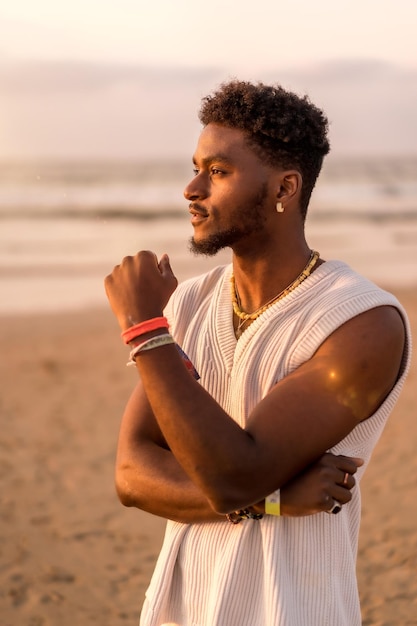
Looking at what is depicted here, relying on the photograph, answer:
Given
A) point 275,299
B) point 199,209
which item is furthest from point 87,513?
point 199,209

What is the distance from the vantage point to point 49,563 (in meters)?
6.50

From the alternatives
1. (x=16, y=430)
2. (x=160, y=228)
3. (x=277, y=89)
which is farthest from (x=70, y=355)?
(x=160, y=228)

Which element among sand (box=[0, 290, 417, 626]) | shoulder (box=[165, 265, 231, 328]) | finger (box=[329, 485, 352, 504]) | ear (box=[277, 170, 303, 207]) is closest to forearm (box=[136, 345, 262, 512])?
finger (box=[329, 485, 352, 504])

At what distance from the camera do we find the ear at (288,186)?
9.18 feet

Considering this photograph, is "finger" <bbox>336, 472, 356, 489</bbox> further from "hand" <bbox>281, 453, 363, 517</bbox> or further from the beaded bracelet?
the beaded bracelet

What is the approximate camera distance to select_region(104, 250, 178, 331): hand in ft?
8.01

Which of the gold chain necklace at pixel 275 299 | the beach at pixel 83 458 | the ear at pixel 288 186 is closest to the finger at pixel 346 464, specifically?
the gold chain necklace at pixel 275 299

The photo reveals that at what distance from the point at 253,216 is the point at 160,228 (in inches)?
1000

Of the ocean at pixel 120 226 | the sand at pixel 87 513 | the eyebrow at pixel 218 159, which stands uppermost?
the ocean at pixel 120 226

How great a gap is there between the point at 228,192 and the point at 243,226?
12cm

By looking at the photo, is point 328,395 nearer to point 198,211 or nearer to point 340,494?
point 340,494

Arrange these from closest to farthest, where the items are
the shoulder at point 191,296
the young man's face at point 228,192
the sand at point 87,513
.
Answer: the young man's face at point 228,192
the shoulder at point 191,296
the sand at point 87,513

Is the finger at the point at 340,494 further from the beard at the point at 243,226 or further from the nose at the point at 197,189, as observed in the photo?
the nose at the point at 197,189

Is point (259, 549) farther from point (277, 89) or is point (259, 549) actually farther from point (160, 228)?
point (160, 228)
